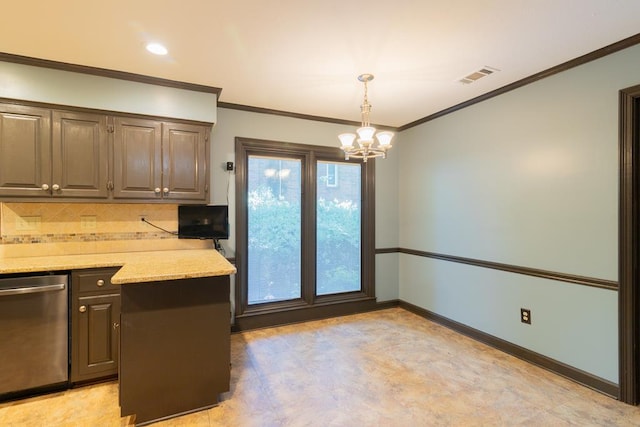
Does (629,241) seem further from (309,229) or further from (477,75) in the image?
(309,229)

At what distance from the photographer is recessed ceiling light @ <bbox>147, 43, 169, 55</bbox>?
7.52ft

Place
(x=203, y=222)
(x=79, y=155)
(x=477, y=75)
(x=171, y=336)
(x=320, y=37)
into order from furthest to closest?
(x=203, y=222), (x=477, y=75), (x=79, y=155), (x=320, y=37), (x=171, y=336)

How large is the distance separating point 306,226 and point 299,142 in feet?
3.47

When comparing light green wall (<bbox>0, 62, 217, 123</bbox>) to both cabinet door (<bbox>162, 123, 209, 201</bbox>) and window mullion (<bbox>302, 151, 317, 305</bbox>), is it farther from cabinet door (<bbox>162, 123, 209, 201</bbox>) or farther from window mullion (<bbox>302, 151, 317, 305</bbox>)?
window mullion (<bbox>302, 151, 317, 305</bbox>)

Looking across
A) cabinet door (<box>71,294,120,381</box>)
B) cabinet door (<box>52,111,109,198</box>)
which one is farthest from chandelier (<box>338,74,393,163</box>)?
cabinet door (<box>71,294,120,381</box>)

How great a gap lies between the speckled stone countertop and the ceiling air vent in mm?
2599

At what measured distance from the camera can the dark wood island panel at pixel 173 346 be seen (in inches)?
76.3

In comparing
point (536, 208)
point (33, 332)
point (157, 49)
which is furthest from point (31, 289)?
point (536, 208)

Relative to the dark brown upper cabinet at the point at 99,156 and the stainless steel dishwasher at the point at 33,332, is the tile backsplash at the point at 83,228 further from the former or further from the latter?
the stainless steel dishwasher at the point at 33,332

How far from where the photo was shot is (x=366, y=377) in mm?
2559

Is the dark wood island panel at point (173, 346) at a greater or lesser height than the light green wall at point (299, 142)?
lesser

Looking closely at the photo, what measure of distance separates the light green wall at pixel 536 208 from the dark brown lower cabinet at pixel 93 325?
340cm

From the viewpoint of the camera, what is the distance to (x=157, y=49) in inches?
92.5

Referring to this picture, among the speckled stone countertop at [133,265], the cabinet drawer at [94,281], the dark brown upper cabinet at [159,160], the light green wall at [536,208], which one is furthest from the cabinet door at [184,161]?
the light green wall at [536,208]
